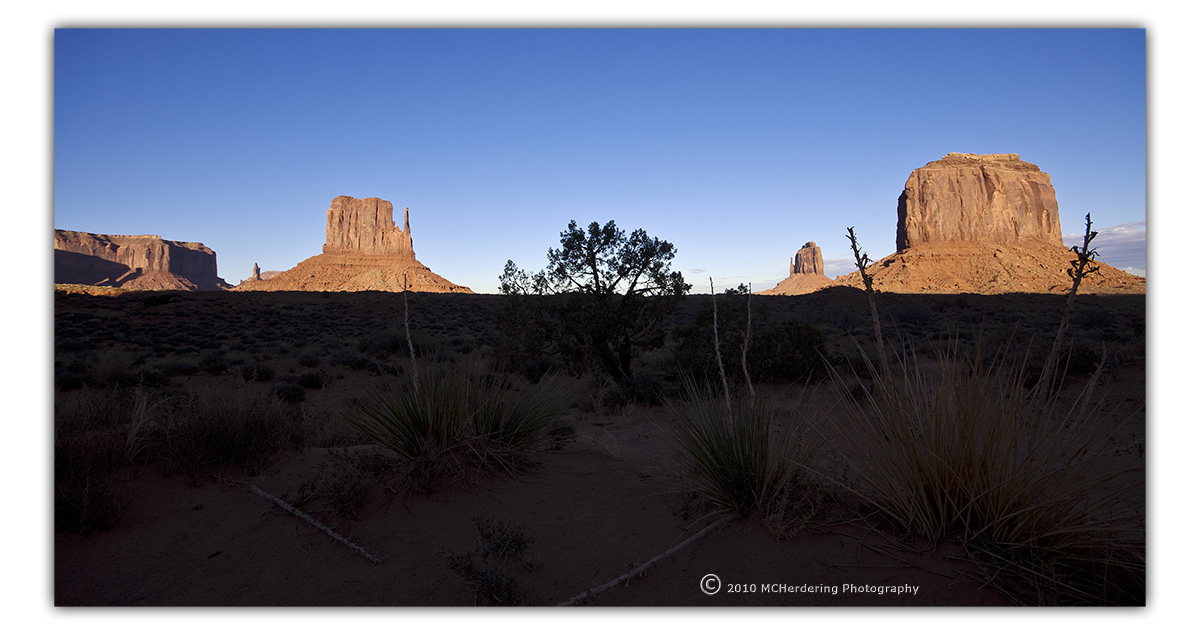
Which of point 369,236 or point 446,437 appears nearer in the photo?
point 446,437

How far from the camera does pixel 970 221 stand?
80.8m

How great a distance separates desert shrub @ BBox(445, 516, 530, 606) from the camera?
2.58 m

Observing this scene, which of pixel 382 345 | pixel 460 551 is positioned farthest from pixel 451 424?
pixel 382 345

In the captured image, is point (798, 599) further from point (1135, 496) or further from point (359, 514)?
point (359, 514)

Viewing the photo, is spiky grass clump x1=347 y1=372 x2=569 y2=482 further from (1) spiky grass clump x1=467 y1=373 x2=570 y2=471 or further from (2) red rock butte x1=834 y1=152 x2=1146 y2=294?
(2) red rock butte x1=834 y1=152 x2=1146 y2=294

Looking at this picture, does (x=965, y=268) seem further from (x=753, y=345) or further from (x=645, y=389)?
(x=645, y=389)

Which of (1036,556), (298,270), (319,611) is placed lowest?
(319,611)

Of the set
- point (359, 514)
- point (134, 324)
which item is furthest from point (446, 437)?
point (134, 324)

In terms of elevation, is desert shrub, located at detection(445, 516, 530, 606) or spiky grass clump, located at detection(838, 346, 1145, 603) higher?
spiky grass clump, located at detection(838, 346, 1145, 603)

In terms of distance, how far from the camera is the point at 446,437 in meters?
4.22

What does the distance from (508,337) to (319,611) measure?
8.23 m

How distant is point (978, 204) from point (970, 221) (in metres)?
3.70

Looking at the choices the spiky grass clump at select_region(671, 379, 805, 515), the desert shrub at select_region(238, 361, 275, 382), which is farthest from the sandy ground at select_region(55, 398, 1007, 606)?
the desert shrub at select_region(238, 361, 275, 382)

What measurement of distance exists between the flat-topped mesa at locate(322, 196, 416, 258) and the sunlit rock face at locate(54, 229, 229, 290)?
2751 centimetres
